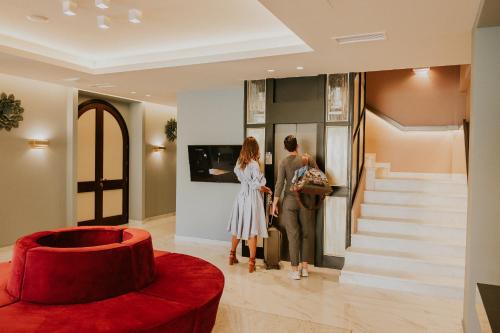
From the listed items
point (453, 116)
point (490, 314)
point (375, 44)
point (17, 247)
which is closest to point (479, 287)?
point (490, 314)

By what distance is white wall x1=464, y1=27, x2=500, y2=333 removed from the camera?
2.73 meters

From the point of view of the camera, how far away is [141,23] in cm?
407

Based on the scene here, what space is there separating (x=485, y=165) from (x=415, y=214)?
2661 millimetres

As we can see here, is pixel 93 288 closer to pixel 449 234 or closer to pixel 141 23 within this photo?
pixel 141 23

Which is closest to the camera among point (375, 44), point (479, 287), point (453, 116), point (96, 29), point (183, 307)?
point (479, 287)

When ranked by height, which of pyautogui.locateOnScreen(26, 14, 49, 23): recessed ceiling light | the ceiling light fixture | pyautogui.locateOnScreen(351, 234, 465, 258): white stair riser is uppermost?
pyautogui.locateOnScreen(26, 14, 49, 23): recessed ceiling light

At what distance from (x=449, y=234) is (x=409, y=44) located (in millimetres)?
2536

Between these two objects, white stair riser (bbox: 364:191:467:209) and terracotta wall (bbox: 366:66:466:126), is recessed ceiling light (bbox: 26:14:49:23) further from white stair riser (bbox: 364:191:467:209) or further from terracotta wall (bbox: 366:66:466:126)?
terracotta wall (bbox: 366:66:466:126)

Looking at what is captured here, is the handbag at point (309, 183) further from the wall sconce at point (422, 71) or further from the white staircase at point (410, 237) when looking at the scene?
the wall sconce at point (422, 71)

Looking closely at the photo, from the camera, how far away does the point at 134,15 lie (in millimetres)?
3695

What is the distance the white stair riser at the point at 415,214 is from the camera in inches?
199

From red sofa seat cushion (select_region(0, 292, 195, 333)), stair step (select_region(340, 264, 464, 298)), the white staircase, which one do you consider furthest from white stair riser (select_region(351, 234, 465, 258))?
red sofa seat cushion (select_region(0, 292, 195, 333))

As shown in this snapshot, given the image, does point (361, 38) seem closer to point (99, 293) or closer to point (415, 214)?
point (415, 214)

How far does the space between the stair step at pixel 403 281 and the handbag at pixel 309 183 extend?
965 millimetres
